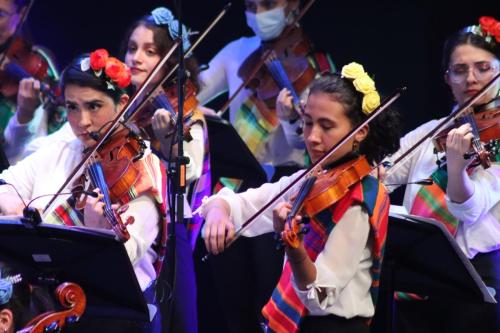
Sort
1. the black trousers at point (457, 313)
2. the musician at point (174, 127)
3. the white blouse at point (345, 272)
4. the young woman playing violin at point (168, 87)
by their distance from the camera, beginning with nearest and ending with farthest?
the white blouse at point (345, 272), the black trousers at point (457, 313), the musician at point (174, 127), the young woman playing violin at point (168, 87)

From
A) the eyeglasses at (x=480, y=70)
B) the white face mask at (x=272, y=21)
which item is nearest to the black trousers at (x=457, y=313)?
the eyeglasses at (x=480, y=70)

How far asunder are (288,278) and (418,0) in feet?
7.36

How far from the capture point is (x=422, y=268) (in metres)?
2.88

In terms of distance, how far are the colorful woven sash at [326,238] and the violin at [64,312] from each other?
1.58ft

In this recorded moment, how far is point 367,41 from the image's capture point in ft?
15.0

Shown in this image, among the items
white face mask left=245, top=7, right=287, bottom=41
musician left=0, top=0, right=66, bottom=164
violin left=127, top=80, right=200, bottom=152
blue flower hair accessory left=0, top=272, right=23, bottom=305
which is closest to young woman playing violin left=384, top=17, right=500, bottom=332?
violin left=127, top=80, right=200, bottom=152

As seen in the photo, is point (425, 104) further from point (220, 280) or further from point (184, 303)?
point (184, 303)

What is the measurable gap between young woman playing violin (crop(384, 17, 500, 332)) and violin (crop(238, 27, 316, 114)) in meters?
0.70

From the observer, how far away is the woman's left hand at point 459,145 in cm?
309

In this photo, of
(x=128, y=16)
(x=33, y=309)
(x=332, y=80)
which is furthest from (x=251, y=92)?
(x=33, y=309)

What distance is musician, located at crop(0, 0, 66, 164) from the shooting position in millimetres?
4195

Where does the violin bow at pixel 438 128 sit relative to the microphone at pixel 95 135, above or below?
below

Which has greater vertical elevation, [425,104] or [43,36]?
[43,36]

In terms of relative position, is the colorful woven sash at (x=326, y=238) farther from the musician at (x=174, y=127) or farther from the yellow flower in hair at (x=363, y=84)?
the musician at (x=174, y=127)
